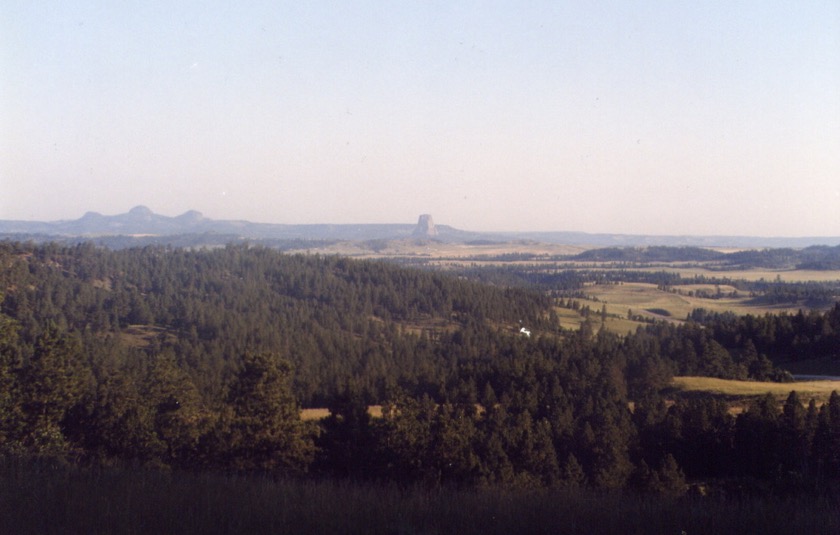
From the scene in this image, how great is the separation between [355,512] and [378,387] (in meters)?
52.1

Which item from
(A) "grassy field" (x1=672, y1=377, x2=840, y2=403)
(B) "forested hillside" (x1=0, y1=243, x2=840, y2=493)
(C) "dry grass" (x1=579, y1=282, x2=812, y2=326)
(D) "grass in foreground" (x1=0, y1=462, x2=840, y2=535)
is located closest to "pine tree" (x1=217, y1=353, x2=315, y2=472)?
(B) "forested hillside" (x1=0, y1=243, x2=840, y2=493)

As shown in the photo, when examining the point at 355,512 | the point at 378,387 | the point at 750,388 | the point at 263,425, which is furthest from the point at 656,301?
the point at 355,512

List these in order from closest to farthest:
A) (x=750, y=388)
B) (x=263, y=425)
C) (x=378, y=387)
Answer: (x=263, y=425) → (x=750, y=388) → (x=378, y=387)

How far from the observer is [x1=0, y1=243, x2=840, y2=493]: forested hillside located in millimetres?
24188

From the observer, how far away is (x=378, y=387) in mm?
59656

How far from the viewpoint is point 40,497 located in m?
8.54

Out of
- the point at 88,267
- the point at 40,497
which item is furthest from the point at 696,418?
the point at 88,267

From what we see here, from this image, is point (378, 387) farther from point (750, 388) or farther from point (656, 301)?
point (656, 301)

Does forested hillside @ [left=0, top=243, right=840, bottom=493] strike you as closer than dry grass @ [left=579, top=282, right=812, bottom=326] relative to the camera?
Yes

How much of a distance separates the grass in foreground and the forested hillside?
606cm

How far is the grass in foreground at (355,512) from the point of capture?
771cm

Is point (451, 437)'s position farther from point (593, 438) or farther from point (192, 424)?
point (192, 424)

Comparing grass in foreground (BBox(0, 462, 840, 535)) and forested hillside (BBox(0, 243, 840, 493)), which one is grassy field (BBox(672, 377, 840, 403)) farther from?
grass in foreground (BBox(0, 462, 840, 535))

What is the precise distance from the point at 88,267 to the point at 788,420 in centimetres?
12529
